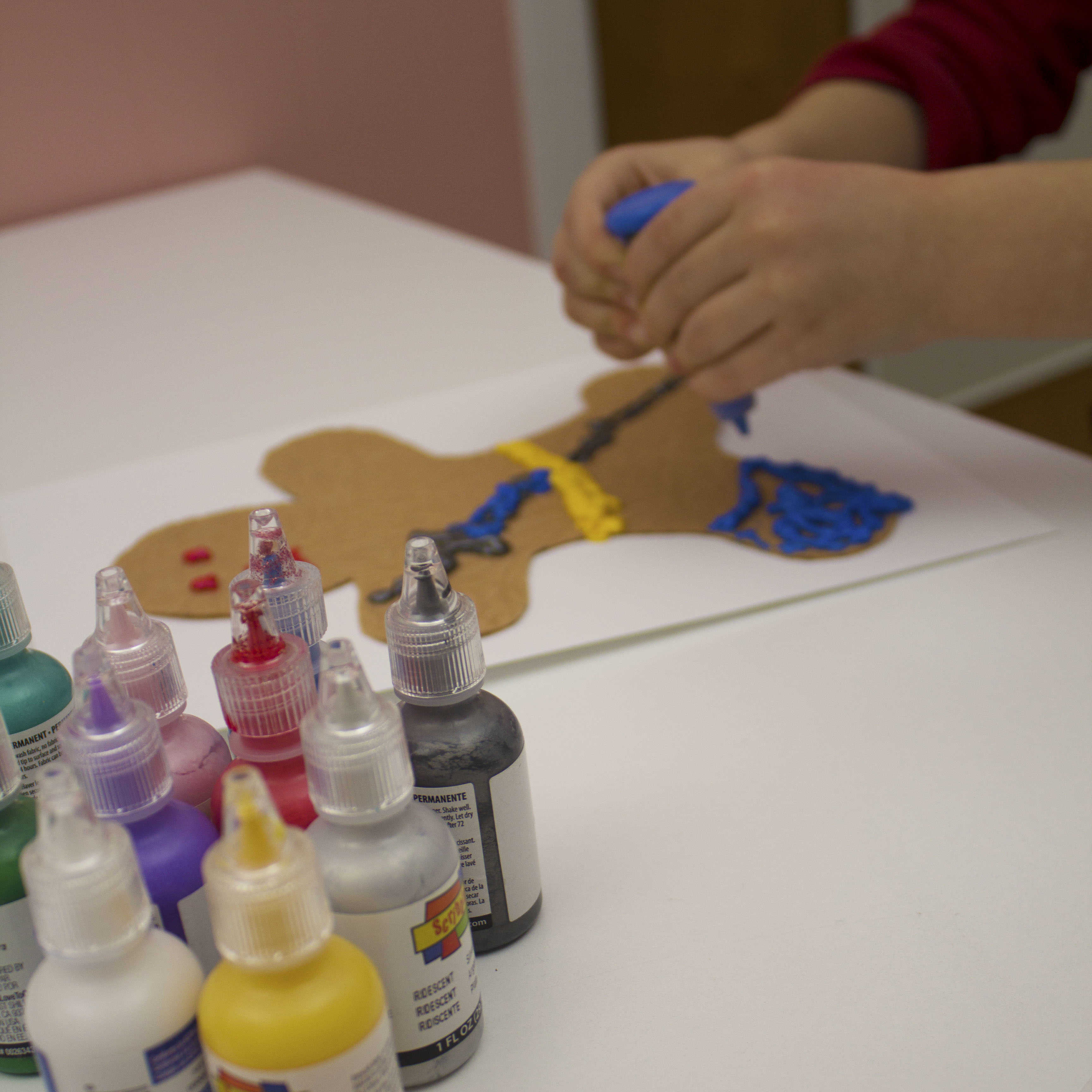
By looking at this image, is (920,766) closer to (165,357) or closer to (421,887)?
(421,887)

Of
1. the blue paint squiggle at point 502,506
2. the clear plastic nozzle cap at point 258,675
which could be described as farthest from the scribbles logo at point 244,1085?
the blue paint squiggle at point 502,506

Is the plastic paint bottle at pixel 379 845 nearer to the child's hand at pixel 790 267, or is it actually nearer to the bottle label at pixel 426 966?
Answer: the bottle label at pixel 426 966

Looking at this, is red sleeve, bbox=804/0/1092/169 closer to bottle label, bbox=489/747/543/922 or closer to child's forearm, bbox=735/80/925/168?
child's forearm, bbox=735/80/925/168

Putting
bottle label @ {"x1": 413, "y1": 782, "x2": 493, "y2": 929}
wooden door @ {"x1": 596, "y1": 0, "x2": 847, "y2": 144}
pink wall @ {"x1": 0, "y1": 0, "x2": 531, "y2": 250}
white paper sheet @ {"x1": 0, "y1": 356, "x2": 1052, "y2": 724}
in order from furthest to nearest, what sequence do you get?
wooden door @ {"x1": 596, "y1": 0, "x2": 847, "y2": 144}
pink wall @ {"x1": 0, "y1": 0, "x2": 531, "y2": 250}
white paper sheet @ {"x1": 0, "y1": 356, "x2": 1052, "y2": 724}
bottle label @ {"x1": 413, "y1": 782, "x2": 493, "y2": 929}

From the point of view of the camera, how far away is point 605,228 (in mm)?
859

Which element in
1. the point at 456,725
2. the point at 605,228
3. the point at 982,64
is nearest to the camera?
the point at 456,725

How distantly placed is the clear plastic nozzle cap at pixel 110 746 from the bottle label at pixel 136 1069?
2.7 inches

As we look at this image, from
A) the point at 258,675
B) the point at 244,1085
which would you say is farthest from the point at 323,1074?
the point at 258,675

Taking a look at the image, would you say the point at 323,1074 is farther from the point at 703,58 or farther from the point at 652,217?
the point at 703,58

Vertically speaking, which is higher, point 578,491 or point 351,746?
point 351,746

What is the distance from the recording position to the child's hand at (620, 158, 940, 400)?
2.43 ft

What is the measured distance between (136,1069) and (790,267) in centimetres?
61

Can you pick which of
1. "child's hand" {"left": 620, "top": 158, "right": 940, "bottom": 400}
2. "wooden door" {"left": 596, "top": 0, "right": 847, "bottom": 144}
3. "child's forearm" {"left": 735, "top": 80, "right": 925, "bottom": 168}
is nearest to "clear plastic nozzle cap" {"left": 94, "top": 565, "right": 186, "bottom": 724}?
"child's hand" {"left": 620, "top": 158, "right": 940, "bottom": 400}

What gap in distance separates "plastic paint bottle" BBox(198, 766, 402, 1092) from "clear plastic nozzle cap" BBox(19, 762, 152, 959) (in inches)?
0.9
